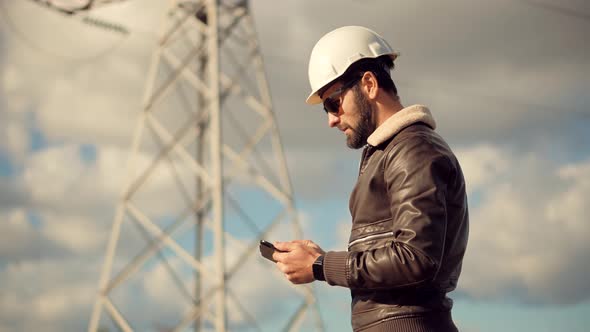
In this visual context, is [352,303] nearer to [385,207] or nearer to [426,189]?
Answer: [385,207]

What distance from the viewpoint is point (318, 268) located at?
114 inches

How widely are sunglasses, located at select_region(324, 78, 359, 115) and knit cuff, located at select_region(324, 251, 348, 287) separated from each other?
63cm

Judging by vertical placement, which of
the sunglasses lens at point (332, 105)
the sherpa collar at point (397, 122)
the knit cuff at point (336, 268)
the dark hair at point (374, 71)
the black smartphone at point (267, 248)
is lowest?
the knit cuff at point (336, 268)

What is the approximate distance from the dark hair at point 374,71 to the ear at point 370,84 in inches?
1.2

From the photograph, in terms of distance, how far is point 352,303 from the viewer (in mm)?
3088

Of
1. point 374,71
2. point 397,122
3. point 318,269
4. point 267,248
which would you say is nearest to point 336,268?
point 318,269

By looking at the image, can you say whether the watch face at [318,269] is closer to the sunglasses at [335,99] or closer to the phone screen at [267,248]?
the phone screen at [267,248]

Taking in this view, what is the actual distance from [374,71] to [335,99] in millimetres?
193

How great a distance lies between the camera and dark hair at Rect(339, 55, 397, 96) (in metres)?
3.17

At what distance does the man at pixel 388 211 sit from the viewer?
8.93 feet

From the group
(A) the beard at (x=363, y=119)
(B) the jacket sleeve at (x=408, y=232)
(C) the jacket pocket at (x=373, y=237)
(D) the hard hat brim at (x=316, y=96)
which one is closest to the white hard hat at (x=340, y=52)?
(D) the hard hat brim at (x=316, y=96)

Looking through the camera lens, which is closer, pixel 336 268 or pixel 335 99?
pixel 336 268

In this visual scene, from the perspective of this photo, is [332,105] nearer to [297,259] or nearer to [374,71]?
[374,71]

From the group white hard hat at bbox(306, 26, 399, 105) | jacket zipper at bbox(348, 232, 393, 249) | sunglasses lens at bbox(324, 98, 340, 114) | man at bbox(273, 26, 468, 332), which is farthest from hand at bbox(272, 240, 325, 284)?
white hard hat at bbox(306, 26, 399, 105)
